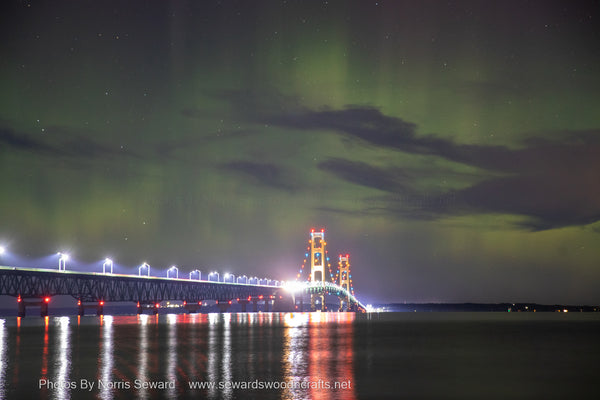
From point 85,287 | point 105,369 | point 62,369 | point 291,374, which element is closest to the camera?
point 291,374

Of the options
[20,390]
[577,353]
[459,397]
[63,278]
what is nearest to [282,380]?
[459,397]

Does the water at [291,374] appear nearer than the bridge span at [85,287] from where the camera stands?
Yes

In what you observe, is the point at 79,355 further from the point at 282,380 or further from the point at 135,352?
the point at 282,380

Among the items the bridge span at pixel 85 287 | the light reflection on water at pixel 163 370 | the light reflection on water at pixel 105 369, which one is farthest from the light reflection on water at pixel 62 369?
the bridge span at pixel 85 287

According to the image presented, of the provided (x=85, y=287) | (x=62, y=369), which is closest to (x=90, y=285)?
(x=85, y=287)

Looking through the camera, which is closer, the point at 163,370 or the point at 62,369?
the point at 163,370

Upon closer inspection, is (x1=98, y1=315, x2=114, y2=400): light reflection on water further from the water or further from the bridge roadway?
the bridge roadway

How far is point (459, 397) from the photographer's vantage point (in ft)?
67.5

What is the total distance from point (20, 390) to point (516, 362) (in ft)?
78.9

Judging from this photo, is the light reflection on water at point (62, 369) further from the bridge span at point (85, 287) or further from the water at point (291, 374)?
the bridge span at point (85, 287)

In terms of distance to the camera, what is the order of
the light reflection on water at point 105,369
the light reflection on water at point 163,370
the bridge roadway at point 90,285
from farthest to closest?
the bridge roadway at point 90,285, the light reflection on water at point 163,370, the light reflection on water at point 105,369

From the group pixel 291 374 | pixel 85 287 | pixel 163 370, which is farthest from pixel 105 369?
pixel 85 287

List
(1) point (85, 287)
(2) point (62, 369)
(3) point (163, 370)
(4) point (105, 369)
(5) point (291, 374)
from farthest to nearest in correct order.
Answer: (1) point (85, 287)
(2) point (62, 369)
(4) point (105, 369)
(3) point (163, 370)
(5) point (291, 374)

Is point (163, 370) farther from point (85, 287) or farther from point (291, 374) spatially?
point (85, 287)
